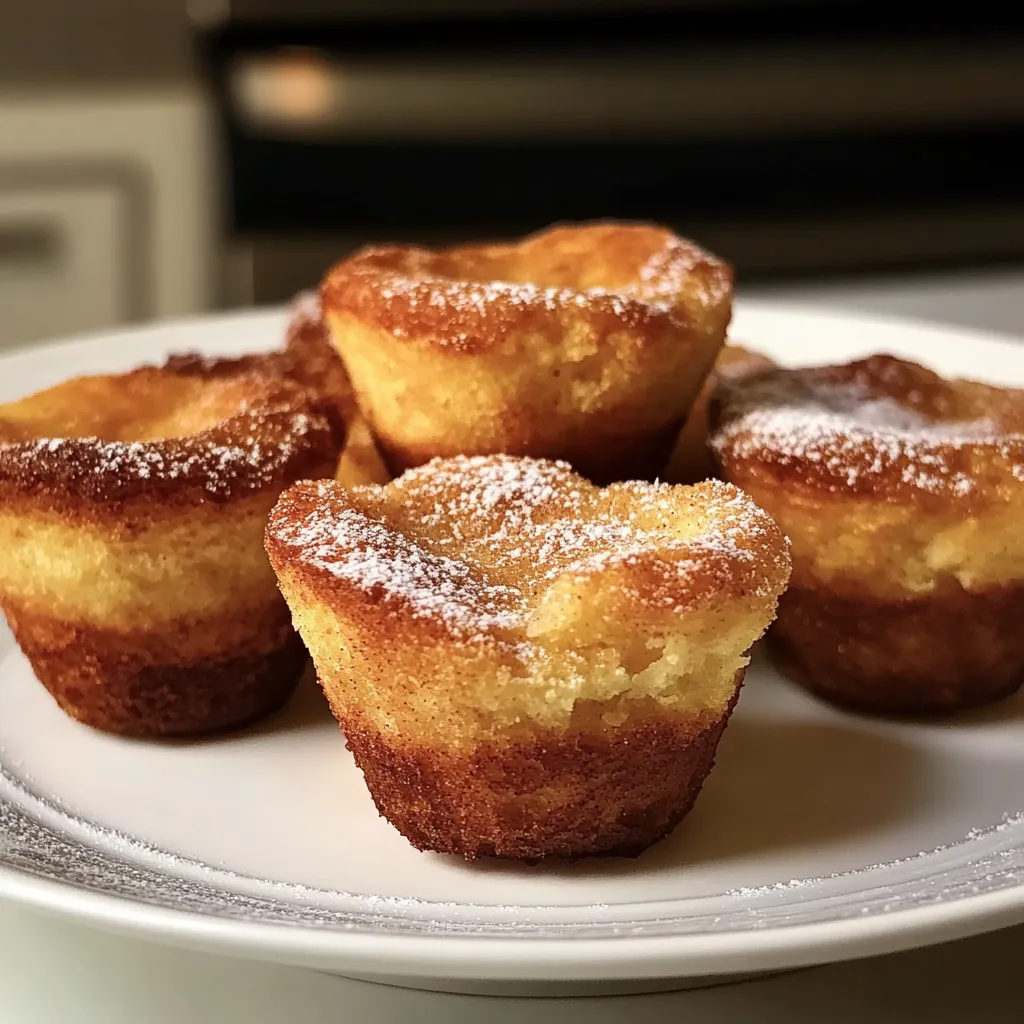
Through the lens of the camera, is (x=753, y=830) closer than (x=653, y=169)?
Yes

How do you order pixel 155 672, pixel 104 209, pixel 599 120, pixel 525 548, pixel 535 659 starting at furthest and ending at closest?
pixel 104 209, pixel 599 120, pixel 155 672, pixel 525 548, pixel 535 659

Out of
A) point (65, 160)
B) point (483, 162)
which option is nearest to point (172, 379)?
point (483, 162)

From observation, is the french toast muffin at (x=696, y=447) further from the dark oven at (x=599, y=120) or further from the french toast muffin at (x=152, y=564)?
the dark oven at (x=599, y=120)

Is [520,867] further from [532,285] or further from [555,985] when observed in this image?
[532,285]

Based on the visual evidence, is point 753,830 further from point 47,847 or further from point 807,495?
point 47,847

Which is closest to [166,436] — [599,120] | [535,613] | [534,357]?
[534,357]

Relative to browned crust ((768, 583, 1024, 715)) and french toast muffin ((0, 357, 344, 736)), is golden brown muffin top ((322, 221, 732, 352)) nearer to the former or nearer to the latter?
french toast muffin ((0, 357, 344, 736))
